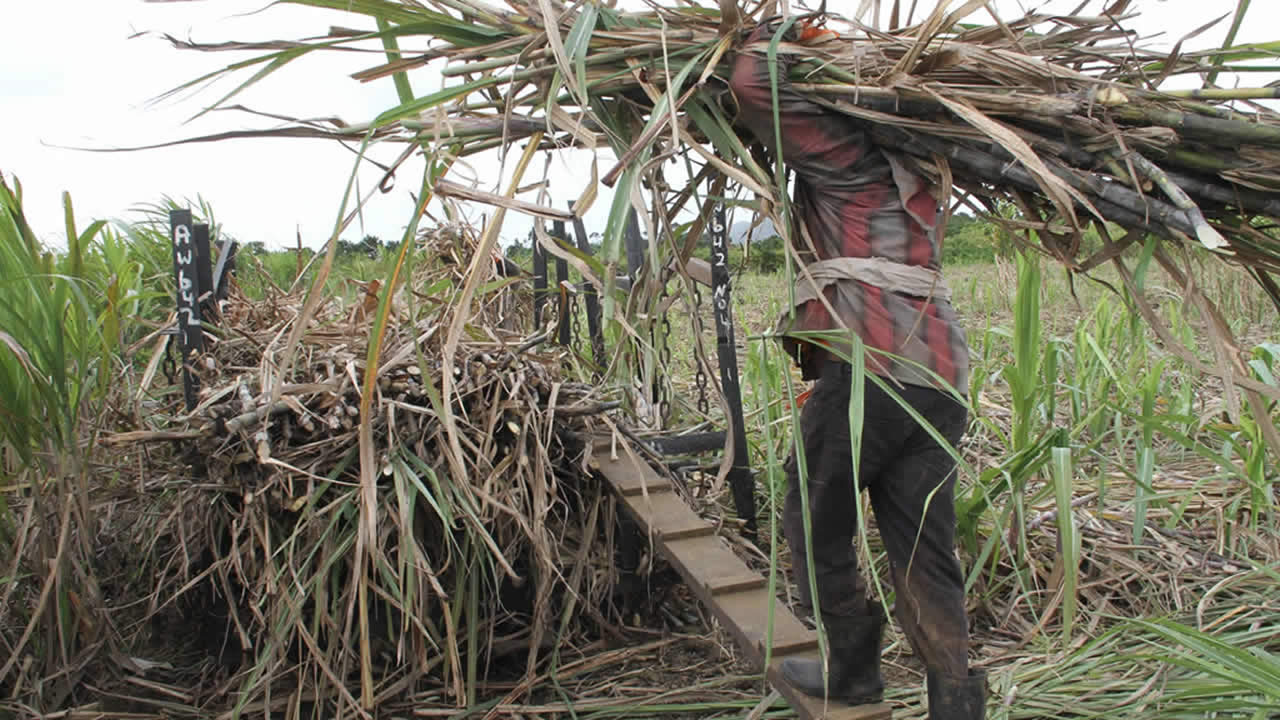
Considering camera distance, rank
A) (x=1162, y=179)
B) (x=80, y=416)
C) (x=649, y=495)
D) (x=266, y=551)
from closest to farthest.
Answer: (x=1162, y=179)
(x=266, y=551)
(x=80, y=416)
(x=649, y=495)

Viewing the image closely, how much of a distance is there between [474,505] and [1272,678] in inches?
62.8

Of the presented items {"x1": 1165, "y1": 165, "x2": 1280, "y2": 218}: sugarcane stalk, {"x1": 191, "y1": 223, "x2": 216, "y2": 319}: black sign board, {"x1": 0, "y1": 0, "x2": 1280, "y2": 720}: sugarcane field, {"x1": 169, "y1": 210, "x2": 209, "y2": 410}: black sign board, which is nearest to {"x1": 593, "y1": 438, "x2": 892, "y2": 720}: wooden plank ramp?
{"x1": 0, "y1": 0, "x2": 1280, "y2": 720}: sugarcane field

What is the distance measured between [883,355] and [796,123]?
0.45m

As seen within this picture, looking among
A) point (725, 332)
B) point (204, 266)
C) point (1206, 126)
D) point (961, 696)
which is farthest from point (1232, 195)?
point (204, 266)

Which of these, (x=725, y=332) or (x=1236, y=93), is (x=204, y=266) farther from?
(x=1236, y=93)

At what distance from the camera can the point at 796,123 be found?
1.71 meters

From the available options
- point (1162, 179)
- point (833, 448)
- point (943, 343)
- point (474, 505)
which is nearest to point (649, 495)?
point (474, 505)

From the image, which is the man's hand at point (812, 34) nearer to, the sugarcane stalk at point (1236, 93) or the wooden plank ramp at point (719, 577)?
the sugarcane stalk at point (1236, 93)

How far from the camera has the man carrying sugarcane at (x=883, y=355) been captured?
1.69 metres

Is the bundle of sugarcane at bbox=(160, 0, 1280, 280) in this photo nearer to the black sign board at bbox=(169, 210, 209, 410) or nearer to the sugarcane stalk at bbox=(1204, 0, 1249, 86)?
the sugarcane stalk at bbox=(1204, 0, 1249, 86)

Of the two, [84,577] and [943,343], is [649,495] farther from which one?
[84,577]

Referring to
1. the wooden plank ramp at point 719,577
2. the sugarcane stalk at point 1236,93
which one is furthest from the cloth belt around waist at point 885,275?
the wooden plank ramp at point 719,577

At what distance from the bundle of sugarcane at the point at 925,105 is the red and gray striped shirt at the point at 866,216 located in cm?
4

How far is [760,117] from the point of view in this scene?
5.61ft
